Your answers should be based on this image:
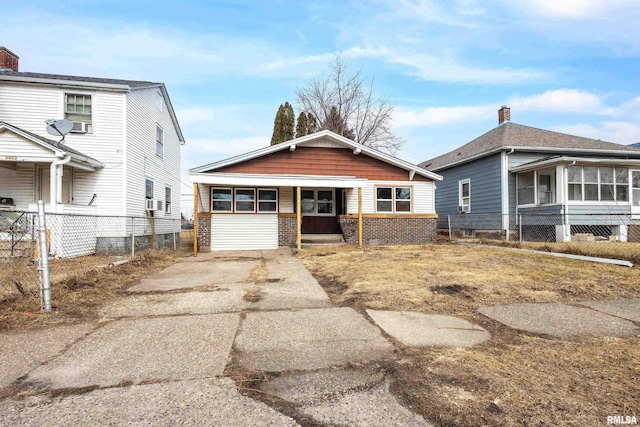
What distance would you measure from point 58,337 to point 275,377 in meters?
2.61

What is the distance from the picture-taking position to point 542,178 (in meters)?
15.4

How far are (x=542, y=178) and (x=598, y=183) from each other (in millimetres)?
1974

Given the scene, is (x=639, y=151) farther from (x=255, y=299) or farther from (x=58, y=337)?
(x=58, y=337)

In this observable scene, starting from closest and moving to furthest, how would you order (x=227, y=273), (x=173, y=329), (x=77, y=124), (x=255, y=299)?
1. (x=173, y=329)
2. (x=255, y=299)
3. (x=227, y=273)
4. (x=77, y=124)

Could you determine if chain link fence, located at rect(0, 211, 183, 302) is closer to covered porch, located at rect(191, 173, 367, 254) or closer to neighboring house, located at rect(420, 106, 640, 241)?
covered porch, located at rect(191, 173, 367, 254)

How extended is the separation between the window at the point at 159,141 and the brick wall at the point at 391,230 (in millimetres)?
8949

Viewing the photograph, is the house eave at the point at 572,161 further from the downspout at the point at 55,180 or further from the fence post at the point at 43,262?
the downspout at the point at 55,180

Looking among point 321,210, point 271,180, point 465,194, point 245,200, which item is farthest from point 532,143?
point 245,200

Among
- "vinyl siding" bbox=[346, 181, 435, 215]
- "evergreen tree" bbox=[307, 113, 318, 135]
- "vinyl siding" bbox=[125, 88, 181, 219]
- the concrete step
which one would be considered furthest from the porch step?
"evergreen tree" bbox=[307, 113, 318, 135]

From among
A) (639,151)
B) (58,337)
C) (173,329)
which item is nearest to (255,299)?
(173,329)

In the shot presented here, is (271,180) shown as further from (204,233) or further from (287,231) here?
(204,233)

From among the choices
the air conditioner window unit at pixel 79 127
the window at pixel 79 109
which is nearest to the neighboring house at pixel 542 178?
the air conditioner window unit at pixel 79 127

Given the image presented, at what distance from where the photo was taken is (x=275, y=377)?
2.73m

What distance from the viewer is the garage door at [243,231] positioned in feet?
42.8
